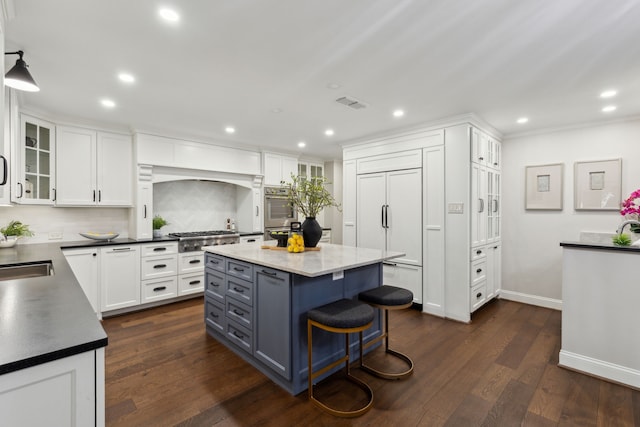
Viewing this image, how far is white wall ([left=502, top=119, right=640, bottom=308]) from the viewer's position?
144 inches

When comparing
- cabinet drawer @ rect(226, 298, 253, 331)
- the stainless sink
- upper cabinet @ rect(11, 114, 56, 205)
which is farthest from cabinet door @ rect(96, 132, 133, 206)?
cabinet drawer @ rect(226, 298, 253, 331)

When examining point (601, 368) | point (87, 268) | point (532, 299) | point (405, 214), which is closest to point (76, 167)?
point (87, 268)

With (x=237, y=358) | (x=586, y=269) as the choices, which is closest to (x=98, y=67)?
(x=237, y=358)

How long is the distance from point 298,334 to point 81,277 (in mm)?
2989

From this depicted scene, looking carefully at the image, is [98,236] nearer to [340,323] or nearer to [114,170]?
[114,170]

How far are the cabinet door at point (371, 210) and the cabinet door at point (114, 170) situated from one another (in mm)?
3368

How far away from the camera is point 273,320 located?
2.28 m

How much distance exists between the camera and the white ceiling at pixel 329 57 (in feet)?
5.63

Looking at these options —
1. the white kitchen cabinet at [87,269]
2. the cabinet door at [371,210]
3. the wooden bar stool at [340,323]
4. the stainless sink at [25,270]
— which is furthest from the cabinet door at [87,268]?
the cabinet door at [371,210]

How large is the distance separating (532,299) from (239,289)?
415 cm

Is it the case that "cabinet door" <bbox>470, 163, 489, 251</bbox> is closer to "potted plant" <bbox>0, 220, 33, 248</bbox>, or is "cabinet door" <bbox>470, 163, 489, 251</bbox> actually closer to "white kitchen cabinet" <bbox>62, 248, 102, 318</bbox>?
"white kitchen cabinet" <bbox>62, 248, 102, 318</bbox>

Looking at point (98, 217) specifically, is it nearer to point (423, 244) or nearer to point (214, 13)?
point (214, 13)

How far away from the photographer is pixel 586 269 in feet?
8.05

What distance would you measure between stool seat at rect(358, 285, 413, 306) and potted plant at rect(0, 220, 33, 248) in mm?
3776
